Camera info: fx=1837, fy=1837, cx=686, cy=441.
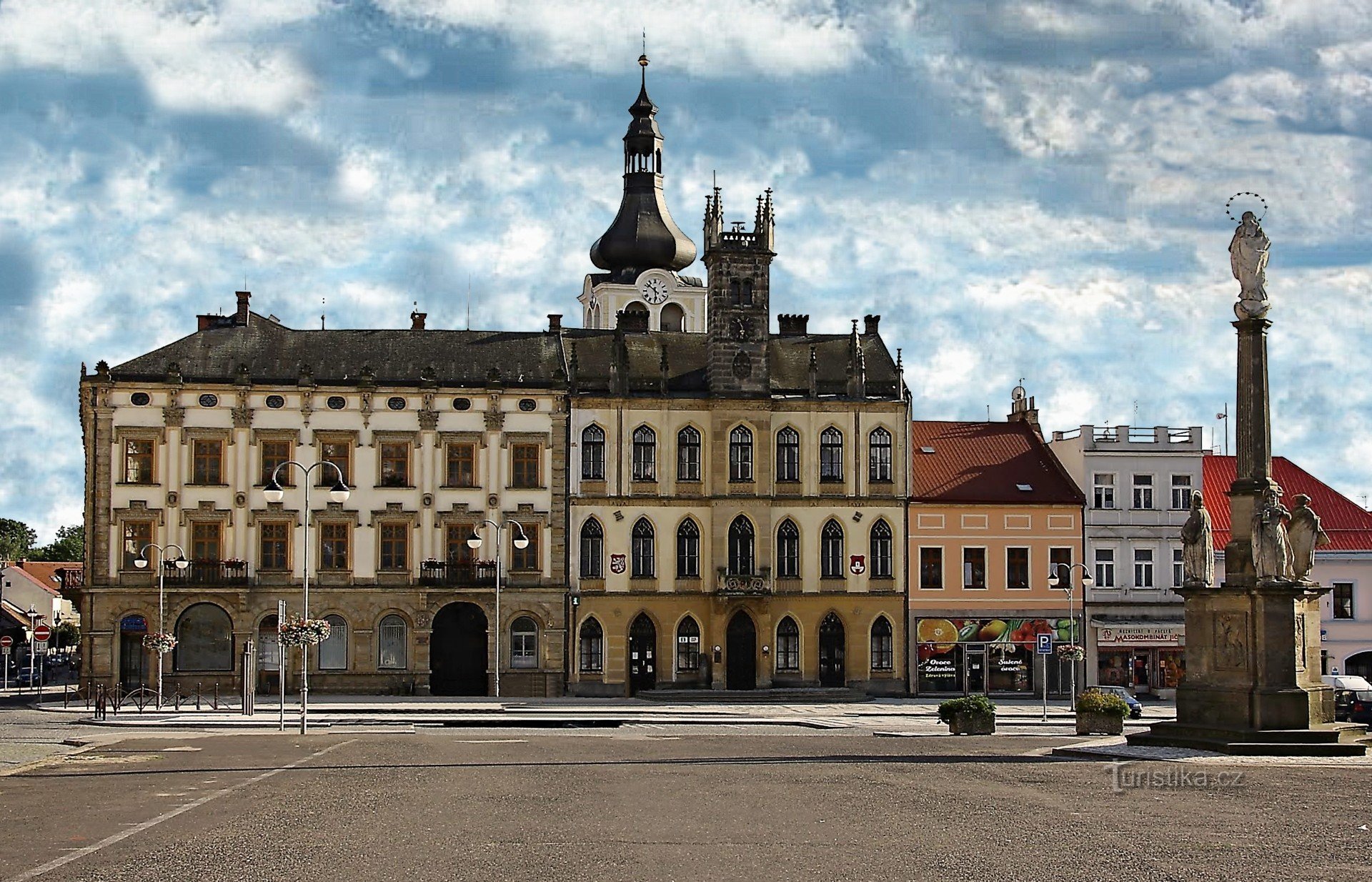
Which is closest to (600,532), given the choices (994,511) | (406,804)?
(994,511)

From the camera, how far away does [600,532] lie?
2685 inches

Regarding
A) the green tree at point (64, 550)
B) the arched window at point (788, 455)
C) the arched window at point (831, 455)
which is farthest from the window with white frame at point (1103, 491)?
the green tree at point (64, 550)

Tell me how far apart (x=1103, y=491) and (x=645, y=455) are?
18.2 meters

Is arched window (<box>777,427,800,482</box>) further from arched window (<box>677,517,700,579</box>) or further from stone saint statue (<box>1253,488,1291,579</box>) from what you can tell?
stone saint statue (<box>1253,488,1291,579</box>)

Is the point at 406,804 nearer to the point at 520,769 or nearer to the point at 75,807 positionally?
the point at 75,807

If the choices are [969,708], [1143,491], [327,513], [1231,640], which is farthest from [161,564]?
[1231,640]

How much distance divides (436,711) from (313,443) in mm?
15422

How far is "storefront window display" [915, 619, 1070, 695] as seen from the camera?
230ft

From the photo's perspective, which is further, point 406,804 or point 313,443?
point 313,443

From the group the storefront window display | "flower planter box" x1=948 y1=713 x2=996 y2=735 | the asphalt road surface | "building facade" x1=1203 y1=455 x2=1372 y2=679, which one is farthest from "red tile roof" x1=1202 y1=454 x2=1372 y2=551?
the asphalt road surface

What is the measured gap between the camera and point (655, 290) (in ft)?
290

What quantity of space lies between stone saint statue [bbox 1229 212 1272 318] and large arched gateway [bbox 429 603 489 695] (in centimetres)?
3748

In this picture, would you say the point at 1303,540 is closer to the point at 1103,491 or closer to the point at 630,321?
the point at 1103,491

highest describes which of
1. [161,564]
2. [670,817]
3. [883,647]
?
[161,564]
